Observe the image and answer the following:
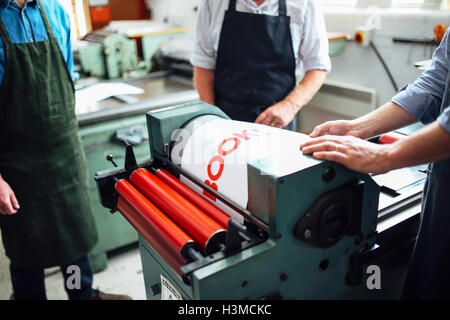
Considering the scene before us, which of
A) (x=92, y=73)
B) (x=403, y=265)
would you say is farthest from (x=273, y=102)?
(x=92, y=73)

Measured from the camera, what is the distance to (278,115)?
4.98ft

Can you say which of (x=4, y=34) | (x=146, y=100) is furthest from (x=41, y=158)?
(x=146, y=100)

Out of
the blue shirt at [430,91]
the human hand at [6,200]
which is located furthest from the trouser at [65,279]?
the blue shirt at [430,91]

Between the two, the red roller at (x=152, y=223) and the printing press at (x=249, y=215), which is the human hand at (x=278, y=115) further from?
the red roller at (x=152, y=223)

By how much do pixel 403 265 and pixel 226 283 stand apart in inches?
25.7

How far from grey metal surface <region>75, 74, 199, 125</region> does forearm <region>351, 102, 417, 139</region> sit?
1224mm

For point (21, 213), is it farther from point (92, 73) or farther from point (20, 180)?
point (92, 73)

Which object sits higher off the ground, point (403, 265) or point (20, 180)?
point (20, 180)

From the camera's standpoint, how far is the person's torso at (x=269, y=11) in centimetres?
153

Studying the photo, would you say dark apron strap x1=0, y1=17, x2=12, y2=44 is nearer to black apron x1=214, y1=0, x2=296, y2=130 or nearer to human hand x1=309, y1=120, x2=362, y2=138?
black apron x1=214, y1=0, x2=296, y2=130

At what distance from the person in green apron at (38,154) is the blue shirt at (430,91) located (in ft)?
3.84

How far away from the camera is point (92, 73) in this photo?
Result: 235 centimetres

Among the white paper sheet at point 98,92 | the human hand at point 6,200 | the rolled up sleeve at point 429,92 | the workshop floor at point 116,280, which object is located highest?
the rolled up sleeve at point 429,92

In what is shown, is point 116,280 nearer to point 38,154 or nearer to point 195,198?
point 38,154
